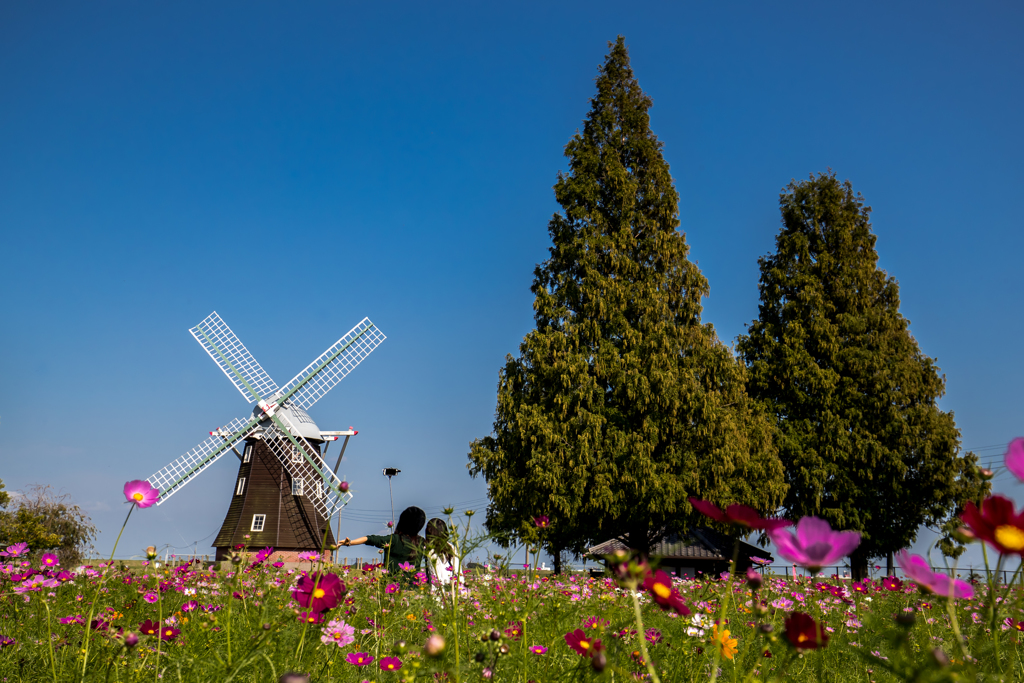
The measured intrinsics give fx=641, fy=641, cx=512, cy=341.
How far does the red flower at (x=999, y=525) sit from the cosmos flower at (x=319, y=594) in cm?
119

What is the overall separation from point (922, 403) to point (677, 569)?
29.4ft

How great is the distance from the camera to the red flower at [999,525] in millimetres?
762

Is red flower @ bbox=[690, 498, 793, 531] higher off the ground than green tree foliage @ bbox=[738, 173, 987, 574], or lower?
lower

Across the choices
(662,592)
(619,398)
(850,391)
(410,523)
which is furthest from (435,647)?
(850,391)

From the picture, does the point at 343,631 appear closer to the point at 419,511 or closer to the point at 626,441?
the point at 419,511

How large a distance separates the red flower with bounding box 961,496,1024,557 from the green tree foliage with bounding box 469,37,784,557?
43.4 ft

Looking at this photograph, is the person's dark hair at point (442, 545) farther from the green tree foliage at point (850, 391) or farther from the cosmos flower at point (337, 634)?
the green tree foliage at point (850, 391)

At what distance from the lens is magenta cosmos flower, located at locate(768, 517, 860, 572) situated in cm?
77

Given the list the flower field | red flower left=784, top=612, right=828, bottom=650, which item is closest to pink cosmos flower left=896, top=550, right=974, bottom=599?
the flower field

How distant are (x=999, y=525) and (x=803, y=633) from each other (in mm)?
290

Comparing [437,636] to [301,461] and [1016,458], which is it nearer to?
[1016,458]

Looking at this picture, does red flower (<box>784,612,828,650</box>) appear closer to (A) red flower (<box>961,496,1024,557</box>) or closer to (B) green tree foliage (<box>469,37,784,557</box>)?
(A) red flower (<box>961,496,1024,557</box>)

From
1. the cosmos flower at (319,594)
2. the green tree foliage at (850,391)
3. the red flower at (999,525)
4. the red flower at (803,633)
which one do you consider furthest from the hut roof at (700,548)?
the red flower at (999,525)

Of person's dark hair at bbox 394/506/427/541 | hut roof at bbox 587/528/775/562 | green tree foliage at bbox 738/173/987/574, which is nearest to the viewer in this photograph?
person's dark hair at bbox 394/506/427/541
